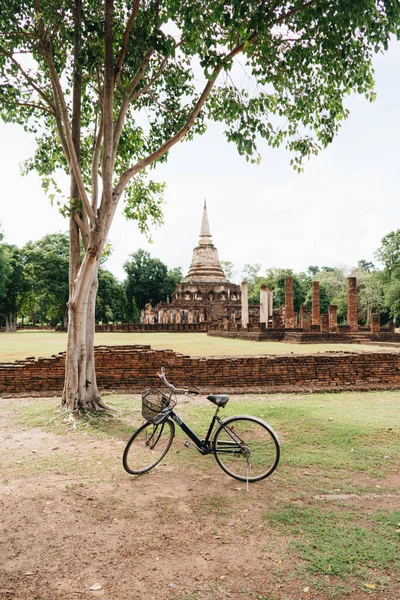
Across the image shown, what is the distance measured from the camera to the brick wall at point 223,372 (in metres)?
8.34

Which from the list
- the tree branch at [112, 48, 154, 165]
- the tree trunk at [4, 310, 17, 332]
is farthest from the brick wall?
the tree trunk at [4, 310, 17, 332]

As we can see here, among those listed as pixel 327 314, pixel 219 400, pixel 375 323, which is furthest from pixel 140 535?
pixel 327 314

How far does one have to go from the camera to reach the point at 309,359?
889cm

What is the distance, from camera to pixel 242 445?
3.98 metres

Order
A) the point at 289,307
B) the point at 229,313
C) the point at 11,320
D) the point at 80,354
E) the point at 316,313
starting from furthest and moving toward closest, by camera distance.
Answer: the point at 229,313, the point at 11,320, the point at 316,313, the point at 289,307, the point at 80,354

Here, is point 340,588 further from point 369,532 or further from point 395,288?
point 395,288

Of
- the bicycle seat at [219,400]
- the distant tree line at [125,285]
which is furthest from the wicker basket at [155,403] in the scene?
the distant tree line at [125,285]

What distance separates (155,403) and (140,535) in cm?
138

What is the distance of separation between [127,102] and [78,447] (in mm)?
5027

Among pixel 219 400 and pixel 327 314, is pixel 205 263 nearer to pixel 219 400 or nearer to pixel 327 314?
pixel 327 314

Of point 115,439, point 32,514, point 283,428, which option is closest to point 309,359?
point 283,428

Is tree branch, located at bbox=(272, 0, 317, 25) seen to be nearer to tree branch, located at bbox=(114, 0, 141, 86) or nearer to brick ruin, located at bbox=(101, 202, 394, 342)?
tree branch, located at bbox=(114, 0, 141, 86)

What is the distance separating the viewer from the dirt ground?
7.97ft

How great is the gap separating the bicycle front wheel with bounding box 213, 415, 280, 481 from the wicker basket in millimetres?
549
